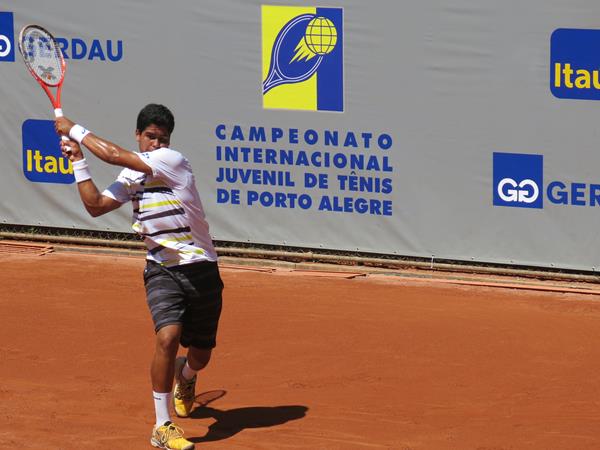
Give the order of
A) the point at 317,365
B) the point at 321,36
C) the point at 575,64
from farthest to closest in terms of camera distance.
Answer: the point at 321,36, the point at 575,64, the point at 317,365

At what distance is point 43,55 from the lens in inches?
290

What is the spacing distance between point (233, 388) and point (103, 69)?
15.5 feet

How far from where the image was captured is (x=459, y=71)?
10359mm

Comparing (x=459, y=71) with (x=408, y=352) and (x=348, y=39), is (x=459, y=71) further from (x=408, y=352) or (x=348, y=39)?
(x=408, y=352)

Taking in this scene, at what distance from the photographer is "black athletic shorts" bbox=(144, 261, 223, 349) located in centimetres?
661

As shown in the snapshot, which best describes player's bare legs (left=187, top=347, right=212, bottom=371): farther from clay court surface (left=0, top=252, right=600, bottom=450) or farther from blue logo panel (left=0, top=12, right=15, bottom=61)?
blue logo panel (left=0, top=12, right=15, bottom=61)

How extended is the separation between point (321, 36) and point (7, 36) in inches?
123

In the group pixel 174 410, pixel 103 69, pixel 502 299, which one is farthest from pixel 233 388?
pixel 103 69

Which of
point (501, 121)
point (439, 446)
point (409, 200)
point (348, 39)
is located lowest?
point (439, 446)

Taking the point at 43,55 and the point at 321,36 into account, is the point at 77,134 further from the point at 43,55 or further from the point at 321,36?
the point at 321,36

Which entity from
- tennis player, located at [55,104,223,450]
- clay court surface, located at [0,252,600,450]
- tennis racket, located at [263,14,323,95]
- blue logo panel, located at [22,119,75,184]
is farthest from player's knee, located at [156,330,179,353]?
blue logo panel, located at [22,119,75,184]

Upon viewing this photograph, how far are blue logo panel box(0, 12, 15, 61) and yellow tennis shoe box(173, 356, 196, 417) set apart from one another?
5505 millimetres

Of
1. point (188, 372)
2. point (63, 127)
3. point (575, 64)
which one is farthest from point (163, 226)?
point (575, 64)

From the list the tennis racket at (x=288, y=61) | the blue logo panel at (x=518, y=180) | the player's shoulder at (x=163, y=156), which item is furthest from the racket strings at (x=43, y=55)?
the blue logo panel at (x=518, y=180)
